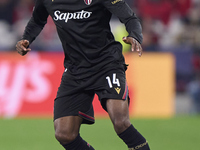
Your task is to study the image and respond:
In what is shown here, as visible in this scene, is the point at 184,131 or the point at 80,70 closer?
the point at 80,70

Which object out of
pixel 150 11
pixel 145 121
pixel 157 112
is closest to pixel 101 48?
pixel 145 121

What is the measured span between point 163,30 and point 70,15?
8896 mm

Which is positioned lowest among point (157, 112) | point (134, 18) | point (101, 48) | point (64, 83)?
point (157, 112)

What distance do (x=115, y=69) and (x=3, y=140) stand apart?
11.4 feet

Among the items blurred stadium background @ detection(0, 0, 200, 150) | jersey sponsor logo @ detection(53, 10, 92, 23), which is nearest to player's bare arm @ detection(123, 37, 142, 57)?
jersey sponsor logo @ detection(53, 10, 92, 23)

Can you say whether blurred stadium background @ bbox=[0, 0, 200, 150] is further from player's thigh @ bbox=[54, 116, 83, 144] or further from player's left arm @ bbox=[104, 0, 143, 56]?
player's left arm @ bbox=[104, 0, 143, 56]

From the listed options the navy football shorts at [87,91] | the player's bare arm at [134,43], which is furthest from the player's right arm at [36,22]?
the player's bare arm at [134,43]

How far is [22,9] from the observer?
14.5m

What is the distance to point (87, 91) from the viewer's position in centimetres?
530

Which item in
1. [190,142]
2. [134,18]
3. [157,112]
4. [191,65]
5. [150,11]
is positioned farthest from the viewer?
[150,11]

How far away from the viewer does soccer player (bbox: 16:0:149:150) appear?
5129 millimetres

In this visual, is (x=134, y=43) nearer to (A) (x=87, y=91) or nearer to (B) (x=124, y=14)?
(B) (x=124, y=14)

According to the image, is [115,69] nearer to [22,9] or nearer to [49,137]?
[49,137]

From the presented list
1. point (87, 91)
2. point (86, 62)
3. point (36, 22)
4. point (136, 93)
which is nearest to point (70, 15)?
point (86, 62)
